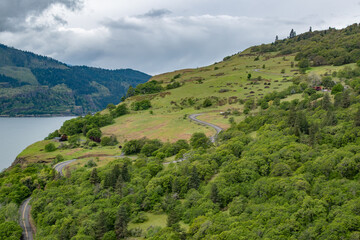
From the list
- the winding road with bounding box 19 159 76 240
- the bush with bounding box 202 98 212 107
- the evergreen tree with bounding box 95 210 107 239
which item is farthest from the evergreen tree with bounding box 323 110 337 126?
the bush with bounding box 202 98 212 107

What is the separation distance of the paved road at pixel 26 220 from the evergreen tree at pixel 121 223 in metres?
20.8

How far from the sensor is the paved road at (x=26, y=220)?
4891 cm

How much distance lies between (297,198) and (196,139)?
45.0 m

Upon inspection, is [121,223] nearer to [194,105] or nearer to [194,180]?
[194,180]

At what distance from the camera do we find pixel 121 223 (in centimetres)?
3909

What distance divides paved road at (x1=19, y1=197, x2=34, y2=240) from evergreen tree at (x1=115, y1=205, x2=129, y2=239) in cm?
2083

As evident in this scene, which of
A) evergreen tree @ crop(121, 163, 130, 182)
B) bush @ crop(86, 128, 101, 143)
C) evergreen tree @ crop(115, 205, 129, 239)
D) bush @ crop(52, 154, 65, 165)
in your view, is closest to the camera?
evergreen tree @ crop(115, 205, 129, 239)

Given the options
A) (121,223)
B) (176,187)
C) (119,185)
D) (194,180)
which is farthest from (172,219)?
(119,185)

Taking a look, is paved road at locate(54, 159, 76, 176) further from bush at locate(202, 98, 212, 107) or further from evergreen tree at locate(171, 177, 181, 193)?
bush at locate(202, 98, 212, 107)

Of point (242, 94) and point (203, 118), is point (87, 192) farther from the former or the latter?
point (242, 94)

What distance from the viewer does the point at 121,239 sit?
3806 cm

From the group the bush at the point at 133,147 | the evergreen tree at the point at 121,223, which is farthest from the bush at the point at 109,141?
the evergreen tree at the point at 121,223

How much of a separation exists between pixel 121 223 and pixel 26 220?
27.7 meters

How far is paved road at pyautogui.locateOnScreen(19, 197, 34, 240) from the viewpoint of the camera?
4891 cm
